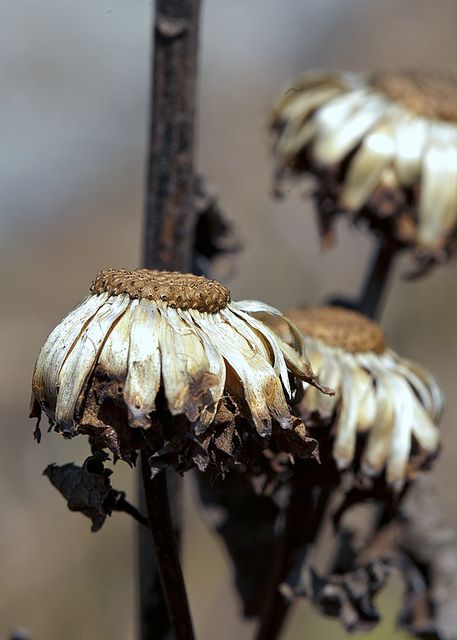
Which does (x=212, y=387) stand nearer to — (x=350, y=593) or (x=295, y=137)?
(x=350, y=593)

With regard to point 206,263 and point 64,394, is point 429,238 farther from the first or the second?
point 64,394

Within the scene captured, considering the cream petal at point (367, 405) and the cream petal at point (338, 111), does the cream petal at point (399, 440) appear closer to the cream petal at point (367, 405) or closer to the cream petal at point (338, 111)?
the cream petal at point (367, 405)

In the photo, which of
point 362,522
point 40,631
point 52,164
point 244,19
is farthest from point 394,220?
point 52,164

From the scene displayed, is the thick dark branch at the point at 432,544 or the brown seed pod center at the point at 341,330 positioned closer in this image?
the brown seed pod center at the point at 341,330

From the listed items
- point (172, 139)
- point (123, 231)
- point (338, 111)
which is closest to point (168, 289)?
point (172, 139)

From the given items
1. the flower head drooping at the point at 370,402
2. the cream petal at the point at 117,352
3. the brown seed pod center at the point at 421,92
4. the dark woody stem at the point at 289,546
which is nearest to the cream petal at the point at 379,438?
the flower head drooping at the point at 370,402

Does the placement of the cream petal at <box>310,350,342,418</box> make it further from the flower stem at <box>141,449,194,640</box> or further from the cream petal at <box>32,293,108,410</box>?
the cream petal at <box>32,293,108,410</box>

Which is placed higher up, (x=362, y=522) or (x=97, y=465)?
(x=97, y=465)
